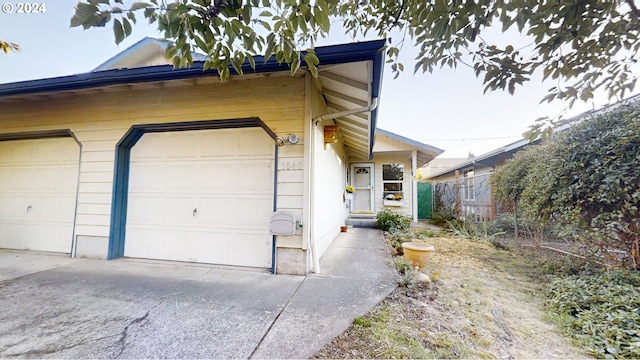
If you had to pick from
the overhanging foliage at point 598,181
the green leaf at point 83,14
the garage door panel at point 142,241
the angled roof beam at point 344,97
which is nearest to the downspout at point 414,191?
the overhanging foliage at point 598,181

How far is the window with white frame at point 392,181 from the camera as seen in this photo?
9445mm

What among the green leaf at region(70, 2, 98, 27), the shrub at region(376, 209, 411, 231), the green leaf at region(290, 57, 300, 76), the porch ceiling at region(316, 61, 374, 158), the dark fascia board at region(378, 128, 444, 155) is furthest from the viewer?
the dark fascia board at region(378, 128, 444, 155)

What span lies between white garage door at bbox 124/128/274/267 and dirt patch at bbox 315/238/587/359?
204cm

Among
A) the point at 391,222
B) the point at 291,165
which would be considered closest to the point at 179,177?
the point at 291,165

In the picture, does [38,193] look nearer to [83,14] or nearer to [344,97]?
[83,14]

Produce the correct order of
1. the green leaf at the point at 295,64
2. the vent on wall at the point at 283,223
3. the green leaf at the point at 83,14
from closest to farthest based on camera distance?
the green leaf at the point at 83,14 → the green leaf at the point at 295,64 → the vent on wall at the point at 283,223

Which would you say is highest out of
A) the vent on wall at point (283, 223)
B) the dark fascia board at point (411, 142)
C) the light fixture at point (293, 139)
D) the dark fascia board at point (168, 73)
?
the dark fascia board at point (411, 142)

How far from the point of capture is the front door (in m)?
9.65

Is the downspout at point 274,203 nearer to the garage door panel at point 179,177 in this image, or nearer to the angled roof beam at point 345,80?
the angled roof beam at point 345,80

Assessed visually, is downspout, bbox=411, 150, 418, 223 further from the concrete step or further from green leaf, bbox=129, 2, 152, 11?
green leaf, bbox=129, 2, 152, 11

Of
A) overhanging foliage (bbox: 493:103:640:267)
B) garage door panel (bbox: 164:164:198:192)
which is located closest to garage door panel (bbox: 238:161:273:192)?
garage door panel (bbox: 164:164:198:192)

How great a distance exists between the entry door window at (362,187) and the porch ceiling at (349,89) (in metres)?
3.91

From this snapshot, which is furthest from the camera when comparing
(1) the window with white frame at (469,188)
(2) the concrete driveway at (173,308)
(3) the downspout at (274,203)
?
(1) the window with white frame at (469,188)

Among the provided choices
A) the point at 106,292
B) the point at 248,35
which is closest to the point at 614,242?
the point at 248,35
